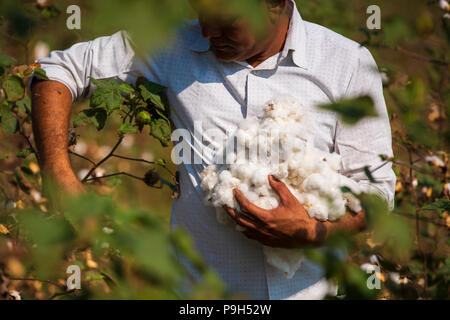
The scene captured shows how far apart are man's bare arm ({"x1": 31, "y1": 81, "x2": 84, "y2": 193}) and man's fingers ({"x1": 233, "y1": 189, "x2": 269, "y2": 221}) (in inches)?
18.3

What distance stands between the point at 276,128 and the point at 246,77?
335 mm

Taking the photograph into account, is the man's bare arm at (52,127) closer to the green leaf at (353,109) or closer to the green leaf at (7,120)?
the green leaf at (7,120)

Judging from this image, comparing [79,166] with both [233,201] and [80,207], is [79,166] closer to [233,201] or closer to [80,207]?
[233,201]

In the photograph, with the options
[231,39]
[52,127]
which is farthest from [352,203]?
[52,127]

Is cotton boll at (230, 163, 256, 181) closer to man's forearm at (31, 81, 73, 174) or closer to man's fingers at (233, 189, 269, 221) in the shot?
man's fingers at (233, 189, 269, 221)

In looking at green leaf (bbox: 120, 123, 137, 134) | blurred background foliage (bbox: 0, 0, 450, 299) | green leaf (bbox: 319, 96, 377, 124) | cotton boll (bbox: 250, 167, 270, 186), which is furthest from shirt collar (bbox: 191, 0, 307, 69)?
green leaf (bbox: 319, 96, 377, 124)

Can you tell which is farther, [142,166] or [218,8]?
[142,166]

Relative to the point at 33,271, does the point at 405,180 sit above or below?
above

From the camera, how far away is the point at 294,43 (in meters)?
1.59

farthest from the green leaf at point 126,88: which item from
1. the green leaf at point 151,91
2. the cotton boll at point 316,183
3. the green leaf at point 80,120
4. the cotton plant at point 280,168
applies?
the cotton boll at point 316,183

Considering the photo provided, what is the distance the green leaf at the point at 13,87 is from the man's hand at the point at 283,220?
0.83 metres

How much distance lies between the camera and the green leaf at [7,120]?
163 cm

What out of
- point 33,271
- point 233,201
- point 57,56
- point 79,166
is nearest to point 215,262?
point 233,201

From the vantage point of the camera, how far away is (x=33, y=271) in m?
2.25
